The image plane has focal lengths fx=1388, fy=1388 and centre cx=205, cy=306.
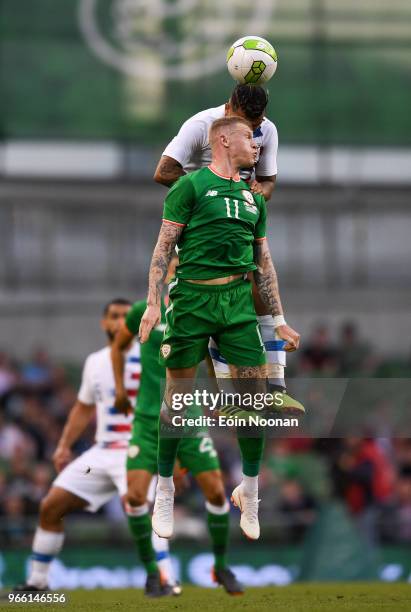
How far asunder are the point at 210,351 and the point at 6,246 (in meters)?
14.4

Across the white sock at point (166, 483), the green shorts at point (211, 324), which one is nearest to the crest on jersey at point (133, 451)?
the white sock at point (166, 483)

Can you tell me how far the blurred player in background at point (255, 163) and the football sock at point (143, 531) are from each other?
2.91 m

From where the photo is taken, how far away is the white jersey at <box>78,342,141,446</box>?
43.5 ft

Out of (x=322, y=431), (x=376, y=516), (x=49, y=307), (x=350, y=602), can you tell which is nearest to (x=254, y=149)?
(x=322, y=431)

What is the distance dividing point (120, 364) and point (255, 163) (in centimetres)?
306

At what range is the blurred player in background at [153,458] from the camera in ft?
40.7

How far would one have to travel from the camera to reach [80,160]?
24938 mm

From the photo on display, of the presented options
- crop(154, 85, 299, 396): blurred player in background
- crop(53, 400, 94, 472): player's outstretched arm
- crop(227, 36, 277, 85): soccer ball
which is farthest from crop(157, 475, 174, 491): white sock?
crop(53, 400, 94, 472): player's outstretched arm

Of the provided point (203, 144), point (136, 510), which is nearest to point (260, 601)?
point (136, 510)

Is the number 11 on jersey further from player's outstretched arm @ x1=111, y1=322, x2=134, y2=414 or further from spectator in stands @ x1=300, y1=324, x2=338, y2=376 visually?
spectator in stands @ x1=300, y1=324, x2=338, y2=376

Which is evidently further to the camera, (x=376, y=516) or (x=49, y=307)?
(x=49, y=307)

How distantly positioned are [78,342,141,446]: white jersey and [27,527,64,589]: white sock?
1.03m

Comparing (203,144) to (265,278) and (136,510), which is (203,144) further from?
(136,510)

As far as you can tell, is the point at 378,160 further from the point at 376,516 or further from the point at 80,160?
the point at 376,516
